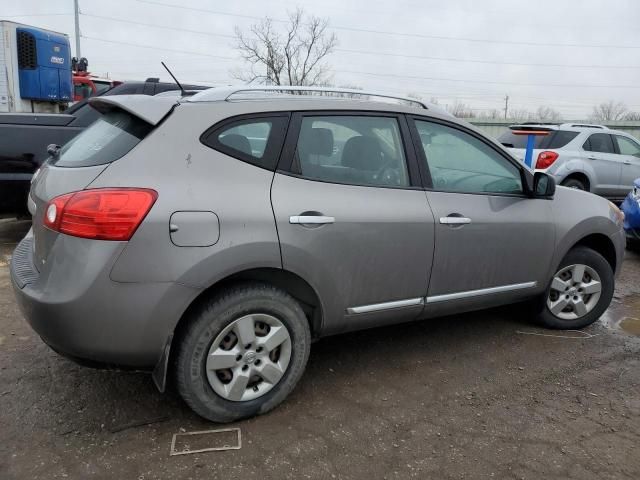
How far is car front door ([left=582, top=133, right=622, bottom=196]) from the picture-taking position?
9977 millimetres

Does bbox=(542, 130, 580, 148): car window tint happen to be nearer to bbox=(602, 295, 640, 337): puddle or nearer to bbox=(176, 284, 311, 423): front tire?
bbox=(602, 295, 640, 337): puddle

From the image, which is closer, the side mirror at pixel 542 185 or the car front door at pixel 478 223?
the car front door at pixel 478 223

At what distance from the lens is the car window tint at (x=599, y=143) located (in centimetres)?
1007

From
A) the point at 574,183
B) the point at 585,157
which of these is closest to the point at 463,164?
the point at 574,183

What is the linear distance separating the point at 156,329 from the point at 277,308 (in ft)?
2.02

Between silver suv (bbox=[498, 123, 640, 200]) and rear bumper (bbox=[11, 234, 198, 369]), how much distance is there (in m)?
8.40

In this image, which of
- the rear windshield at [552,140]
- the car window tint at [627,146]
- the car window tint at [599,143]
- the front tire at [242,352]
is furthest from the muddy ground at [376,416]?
the car window tint at [627,146]

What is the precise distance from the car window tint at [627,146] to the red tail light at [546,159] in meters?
1.88

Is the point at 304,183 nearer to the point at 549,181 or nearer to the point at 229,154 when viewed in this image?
the point at 229,154

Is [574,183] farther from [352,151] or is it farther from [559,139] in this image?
[352,151]

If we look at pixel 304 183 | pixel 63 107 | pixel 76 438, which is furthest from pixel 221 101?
pixel 63 107

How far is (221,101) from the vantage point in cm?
283

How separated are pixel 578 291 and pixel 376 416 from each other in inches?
85.9

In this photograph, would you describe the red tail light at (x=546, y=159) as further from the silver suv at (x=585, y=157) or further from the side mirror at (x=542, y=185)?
the side mirror at (x=542, y=185)
